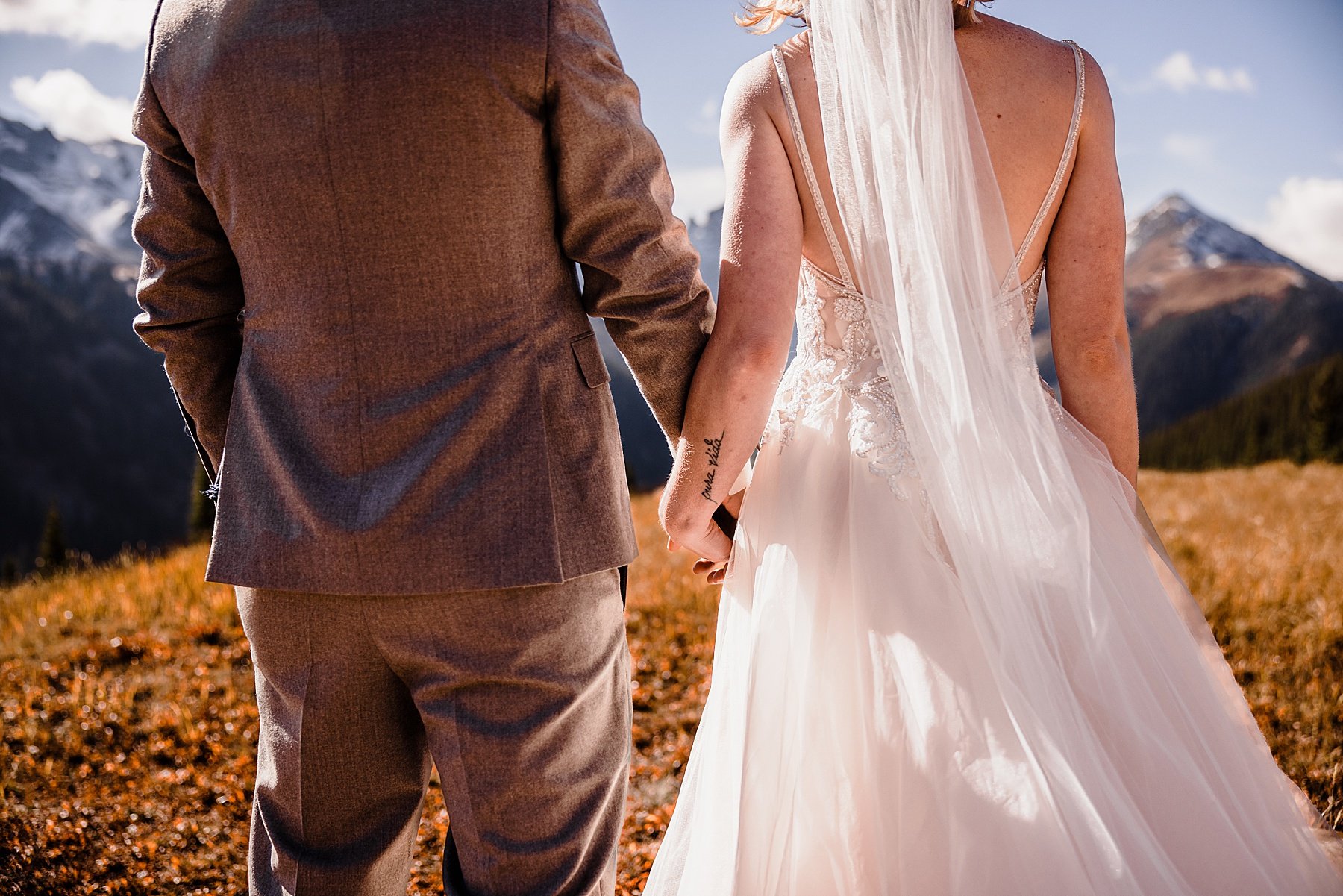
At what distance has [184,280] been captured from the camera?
5.66ft

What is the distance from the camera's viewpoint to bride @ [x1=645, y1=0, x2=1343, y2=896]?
5.32ft

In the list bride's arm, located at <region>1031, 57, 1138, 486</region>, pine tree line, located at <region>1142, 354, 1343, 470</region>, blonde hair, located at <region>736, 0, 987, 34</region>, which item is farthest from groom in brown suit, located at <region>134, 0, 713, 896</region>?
pine tree line, located at <region>1142, 354, 1343, 470</region>

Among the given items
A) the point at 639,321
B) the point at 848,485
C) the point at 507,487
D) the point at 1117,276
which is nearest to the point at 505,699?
the point at 507,487

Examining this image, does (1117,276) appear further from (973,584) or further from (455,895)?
(455,895)

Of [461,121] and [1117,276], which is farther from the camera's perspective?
[1117,276]

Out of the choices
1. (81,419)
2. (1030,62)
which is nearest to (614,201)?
(1030,62)

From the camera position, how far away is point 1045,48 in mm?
1858

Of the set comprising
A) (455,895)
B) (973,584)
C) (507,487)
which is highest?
(507,487)

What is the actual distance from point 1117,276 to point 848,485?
0.76m

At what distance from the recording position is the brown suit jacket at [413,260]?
1.40 m

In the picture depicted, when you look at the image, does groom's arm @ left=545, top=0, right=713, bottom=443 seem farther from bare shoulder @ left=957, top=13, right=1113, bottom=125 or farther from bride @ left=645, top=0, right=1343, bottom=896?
bare shoulder @ left=957, top=13, right=1113, bottom=125

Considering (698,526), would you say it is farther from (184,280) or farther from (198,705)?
(198,705)

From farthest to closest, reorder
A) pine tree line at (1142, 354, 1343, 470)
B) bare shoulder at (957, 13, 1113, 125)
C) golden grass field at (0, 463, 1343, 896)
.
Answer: pine tree line at (1142, 354, 1343, 470), golden grass field at (0, 463, 1343, 896), bare shoulder at (957, 13, 1113, 125)

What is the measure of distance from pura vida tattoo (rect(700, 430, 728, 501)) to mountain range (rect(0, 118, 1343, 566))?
4111 cm
